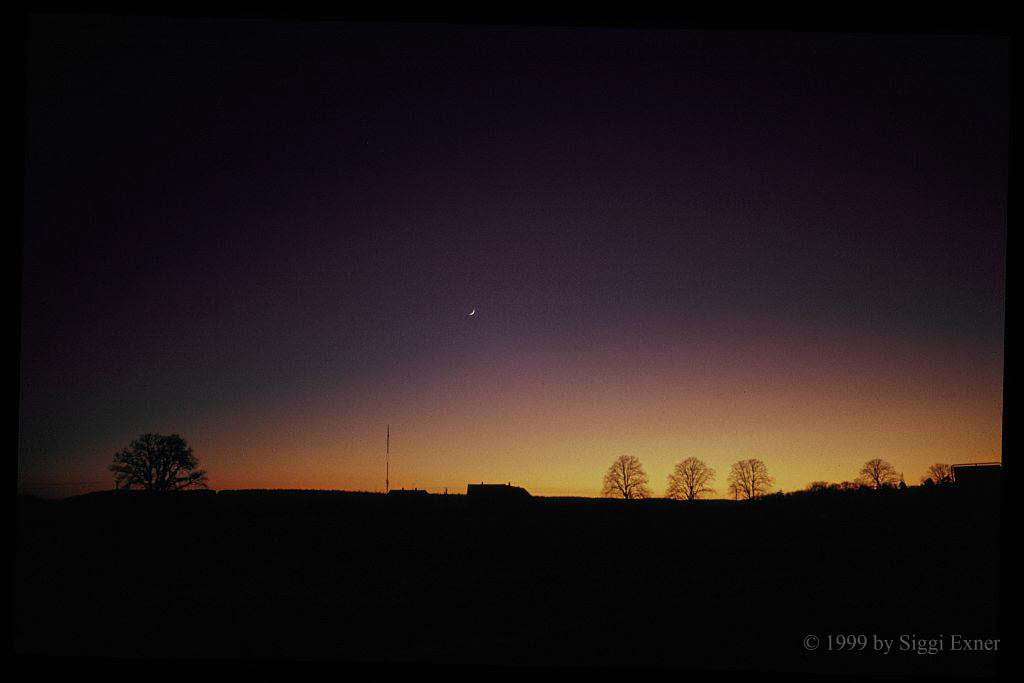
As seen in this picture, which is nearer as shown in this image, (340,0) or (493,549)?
(340,0)

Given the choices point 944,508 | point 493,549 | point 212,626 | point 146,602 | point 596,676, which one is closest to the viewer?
point 596,676

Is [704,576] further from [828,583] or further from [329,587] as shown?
[329,587]

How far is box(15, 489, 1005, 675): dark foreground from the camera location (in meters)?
6.92

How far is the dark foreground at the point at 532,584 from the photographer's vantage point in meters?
6.92

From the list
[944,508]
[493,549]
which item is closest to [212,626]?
[493,549]

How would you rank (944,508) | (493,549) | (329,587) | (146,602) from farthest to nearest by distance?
(944,508) < (493,549) < (329,587) < (146,602)

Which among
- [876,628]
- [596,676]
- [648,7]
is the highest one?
[648,7]

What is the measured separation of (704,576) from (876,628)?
9.24 feet

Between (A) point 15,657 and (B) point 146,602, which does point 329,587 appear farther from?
(A) point 15,657

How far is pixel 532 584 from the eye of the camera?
9695 millimetres

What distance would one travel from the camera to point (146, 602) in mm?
8898

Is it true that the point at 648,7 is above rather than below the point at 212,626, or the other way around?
above

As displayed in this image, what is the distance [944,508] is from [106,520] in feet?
78.0

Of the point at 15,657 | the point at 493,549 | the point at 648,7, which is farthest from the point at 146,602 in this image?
the point at 648,7
